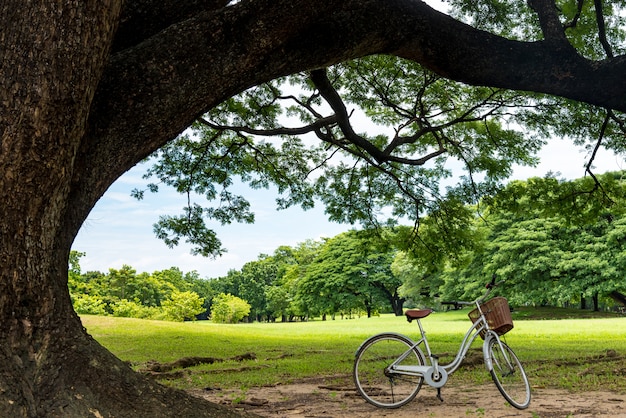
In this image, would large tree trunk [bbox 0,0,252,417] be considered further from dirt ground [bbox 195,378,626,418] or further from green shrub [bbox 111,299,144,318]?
green shrub [bbox 111,299,144,318]

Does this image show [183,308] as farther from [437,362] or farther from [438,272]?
[437,362]

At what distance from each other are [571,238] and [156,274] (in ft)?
130

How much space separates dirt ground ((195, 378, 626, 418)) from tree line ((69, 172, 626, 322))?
6.16 m

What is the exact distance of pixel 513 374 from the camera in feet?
16.7

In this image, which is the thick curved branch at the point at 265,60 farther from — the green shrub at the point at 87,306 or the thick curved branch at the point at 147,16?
the green shrub at the point at 87,306

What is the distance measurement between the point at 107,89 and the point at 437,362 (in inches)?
152

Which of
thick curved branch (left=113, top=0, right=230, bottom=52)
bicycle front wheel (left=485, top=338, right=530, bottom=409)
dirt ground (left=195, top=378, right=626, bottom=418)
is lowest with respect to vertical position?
dirt ground (left=195, top=378, right=626, bottom=418)

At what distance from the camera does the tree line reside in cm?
1206

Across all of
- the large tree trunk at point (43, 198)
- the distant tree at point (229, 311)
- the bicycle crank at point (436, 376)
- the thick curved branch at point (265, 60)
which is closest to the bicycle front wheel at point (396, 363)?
the bicycle crank at point (436, 376)

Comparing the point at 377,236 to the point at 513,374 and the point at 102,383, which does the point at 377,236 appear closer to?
the point at 513,374

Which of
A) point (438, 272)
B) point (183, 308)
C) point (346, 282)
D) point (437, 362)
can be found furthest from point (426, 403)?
point (346, 282)

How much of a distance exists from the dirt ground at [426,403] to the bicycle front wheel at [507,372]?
12 cm

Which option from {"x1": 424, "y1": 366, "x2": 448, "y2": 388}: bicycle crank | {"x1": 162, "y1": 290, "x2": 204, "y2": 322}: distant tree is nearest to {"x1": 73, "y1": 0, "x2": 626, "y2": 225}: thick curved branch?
{"x1": 424, "y1": 366, "x2": 448, "y2": 388}: bicycle crank

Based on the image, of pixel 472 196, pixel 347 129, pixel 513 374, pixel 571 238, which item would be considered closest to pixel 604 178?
pixel 472 196
